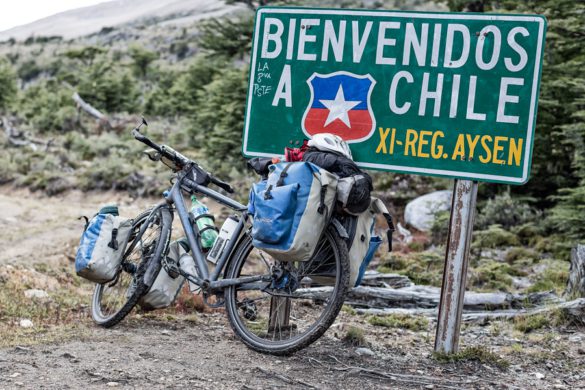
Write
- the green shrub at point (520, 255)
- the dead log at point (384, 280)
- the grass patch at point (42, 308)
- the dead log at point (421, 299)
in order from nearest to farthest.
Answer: the grass patch at point (42, 308)
the dead log at point (421, 299)
the dead log at point (384, 280)
the green shrub at point (520, 255)

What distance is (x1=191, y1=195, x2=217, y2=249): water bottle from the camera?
500cm

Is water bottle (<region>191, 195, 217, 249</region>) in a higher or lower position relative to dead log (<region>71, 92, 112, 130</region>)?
lower

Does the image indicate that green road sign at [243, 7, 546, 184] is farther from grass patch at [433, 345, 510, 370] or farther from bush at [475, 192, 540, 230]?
bush at [475, 192, 540, 230]

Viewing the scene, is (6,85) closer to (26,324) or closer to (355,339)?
(26,324)

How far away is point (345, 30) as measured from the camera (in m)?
5.00

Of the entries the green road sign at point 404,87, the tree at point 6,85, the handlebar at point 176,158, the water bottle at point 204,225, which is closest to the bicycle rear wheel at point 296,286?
the water bottle at point 204,225

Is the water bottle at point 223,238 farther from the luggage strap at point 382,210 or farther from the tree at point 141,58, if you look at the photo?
the tree at point 141,58

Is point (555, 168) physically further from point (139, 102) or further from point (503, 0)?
point (139, 102)

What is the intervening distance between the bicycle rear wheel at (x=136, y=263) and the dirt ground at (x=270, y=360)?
16 cm

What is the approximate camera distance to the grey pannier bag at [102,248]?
17.2 ft

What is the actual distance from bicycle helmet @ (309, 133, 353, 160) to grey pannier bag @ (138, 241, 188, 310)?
1.55 m

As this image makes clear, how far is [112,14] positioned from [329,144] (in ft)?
501

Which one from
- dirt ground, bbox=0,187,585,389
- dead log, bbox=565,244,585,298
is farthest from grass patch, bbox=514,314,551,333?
dead log, bbox=565,244,585,298

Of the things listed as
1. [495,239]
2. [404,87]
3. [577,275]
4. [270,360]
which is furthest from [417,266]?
[270,360]
